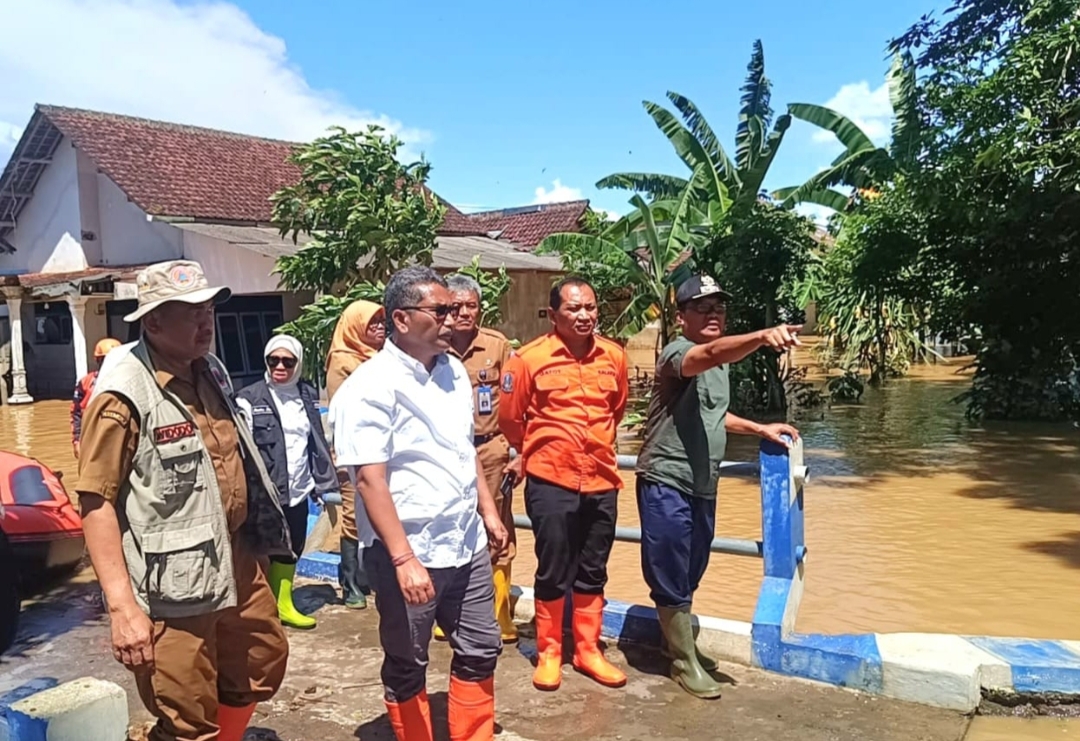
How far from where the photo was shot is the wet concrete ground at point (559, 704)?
3.33m

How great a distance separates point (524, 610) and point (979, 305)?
11.1 meters

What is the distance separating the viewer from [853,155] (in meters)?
12.9

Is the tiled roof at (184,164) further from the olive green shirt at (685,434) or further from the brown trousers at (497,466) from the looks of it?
the olive green shirt at (685,434)

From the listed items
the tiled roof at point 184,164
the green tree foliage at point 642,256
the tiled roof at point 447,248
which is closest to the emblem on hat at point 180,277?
the green tree foliage at point 642,256

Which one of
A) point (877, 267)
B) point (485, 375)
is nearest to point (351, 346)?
point (485, 375)

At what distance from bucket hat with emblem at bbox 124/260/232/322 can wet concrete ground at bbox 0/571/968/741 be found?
5.16ft

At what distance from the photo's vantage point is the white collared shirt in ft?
9.04

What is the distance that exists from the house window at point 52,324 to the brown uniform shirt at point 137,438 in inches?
874

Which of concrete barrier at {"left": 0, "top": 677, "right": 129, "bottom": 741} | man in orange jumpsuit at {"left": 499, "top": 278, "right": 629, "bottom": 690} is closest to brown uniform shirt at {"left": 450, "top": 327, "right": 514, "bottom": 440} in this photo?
man in orange jumpsuit at {"left": 499, "top": 278, "right": 629, "bottom": 690}

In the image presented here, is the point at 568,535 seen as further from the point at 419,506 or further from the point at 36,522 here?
the point at 36,522

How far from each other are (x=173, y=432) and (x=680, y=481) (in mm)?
1982

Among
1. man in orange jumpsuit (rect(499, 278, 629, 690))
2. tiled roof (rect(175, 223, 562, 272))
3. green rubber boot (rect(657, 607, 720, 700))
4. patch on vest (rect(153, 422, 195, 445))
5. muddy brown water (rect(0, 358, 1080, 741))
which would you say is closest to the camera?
patch on vest (rect(153, 422, 195, 445))

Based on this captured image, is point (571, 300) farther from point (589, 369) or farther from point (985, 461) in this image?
point (985, 461)

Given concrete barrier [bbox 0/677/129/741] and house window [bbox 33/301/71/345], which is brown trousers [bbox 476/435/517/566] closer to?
concrete barrier [bbox 0/677/129/741]
